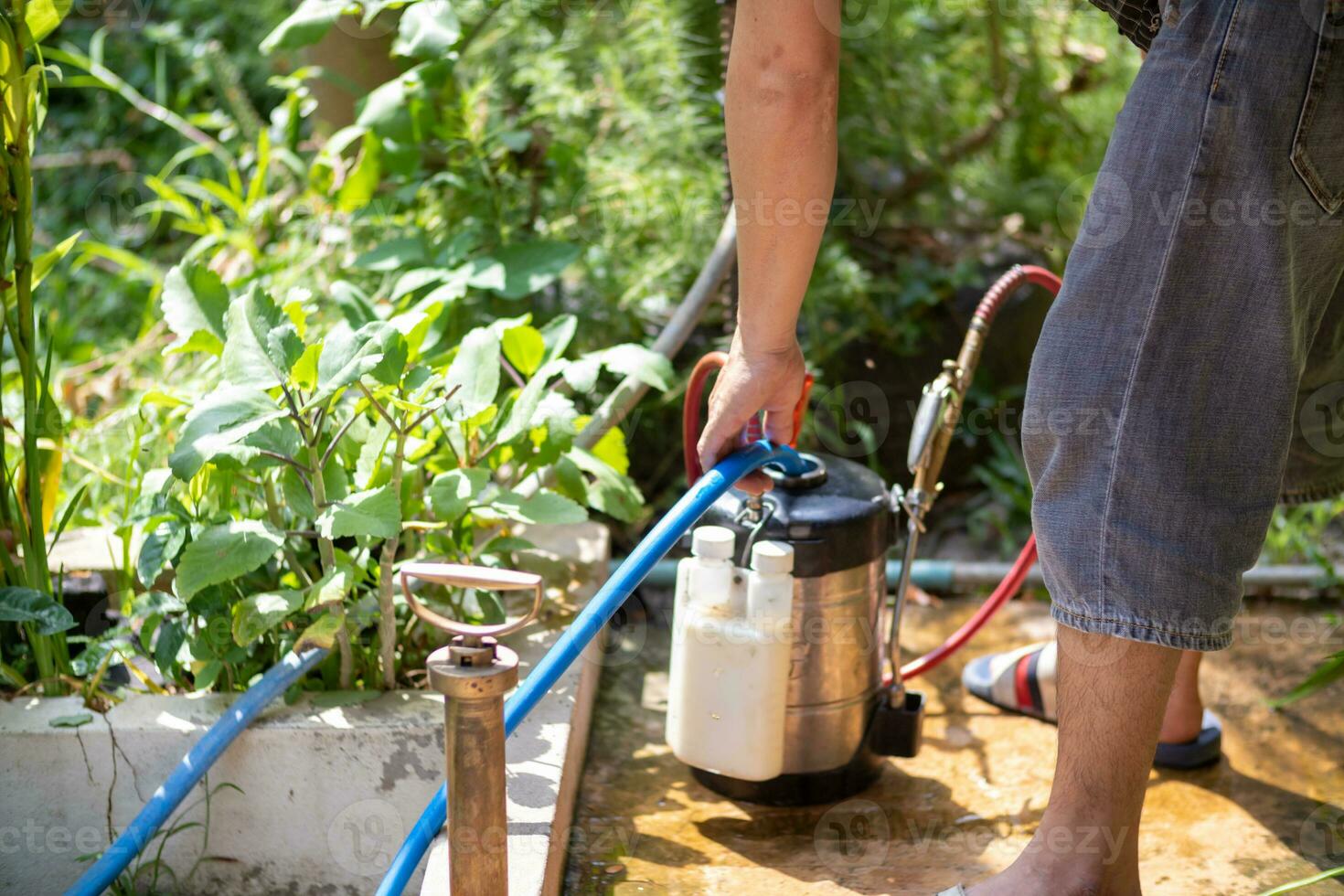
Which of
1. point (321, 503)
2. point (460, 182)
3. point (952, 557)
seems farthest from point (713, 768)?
point (952, 557)

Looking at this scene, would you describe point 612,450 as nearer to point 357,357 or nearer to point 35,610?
point 357,357

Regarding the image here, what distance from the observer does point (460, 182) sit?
7.23 feet

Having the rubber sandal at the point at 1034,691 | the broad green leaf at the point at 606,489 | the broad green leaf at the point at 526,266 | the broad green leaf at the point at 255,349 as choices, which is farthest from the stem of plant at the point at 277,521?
the rubber sandal at the point at 1034,691

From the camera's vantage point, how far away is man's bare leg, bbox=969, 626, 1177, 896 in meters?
1.20

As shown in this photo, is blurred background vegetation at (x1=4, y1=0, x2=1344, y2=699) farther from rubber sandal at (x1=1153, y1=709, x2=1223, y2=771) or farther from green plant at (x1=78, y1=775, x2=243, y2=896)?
rubber sandal at (x1=1153, y1=709, x2=1223, y2=771)

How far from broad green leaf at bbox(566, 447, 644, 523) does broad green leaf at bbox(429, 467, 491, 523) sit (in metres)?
0.27

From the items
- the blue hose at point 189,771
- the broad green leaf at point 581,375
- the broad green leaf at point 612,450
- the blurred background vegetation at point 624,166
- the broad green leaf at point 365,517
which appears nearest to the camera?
the blue hose at point 189,771

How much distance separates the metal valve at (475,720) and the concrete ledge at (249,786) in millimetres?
332

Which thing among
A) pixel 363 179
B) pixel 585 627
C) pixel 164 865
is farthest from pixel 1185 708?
pixel 363 179

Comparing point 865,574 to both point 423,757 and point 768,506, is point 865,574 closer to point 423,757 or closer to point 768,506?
point 768,506

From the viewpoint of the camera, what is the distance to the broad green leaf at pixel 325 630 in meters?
1.42

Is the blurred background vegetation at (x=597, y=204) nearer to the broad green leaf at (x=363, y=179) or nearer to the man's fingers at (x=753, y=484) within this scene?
the broad green leaf at (x=363, y=179)

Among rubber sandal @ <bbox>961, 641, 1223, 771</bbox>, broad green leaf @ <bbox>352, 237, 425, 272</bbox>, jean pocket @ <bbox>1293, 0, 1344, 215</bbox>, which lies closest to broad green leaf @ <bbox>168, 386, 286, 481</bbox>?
broad green leaf @ <bbox>352, 237, 425, 272</bbox>

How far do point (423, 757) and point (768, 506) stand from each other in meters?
0.56
